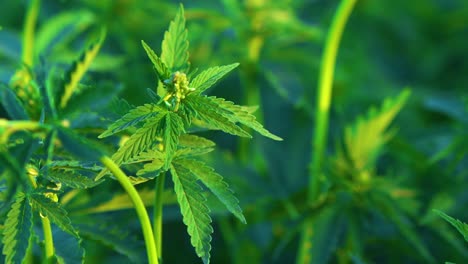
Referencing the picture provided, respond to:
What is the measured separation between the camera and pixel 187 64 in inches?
32.7

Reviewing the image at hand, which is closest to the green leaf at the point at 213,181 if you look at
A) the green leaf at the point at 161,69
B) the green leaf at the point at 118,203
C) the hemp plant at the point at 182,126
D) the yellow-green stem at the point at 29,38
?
the hemp plant at the point at 182,126

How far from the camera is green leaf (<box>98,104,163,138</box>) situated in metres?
0.73

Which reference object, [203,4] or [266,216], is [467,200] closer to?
[266,216]

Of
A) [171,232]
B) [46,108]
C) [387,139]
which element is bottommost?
[171,232]

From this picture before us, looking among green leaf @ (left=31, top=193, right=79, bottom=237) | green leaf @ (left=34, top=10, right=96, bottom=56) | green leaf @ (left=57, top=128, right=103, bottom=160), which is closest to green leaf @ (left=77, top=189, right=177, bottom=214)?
green leaf @ (left=31, top=193, right=79, bottom=237)

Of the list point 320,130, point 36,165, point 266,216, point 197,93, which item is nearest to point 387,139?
point 320,130

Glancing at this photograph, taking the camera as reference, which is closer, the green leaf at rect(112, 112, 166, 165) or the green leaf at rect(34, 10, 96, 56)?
the green leaf at rect(112, 112, 166, 165)

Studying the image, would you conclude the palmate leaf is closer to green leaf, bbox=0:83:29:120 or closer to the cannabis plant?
A: the cannabis plant

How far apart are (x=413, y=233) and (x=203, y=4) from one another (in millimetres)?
762

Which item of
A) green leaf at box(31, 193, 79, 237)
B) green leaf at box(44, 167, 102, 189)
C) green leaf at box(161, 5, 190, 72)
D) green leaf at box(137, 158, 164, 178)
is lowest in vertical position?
green leaf at box(31, 193, 79, 237)

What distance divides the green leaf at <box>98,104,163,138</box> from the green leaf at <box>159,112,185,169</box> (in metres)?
0.02

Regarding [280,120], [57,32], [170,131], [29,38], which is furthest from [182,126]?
[280,120]

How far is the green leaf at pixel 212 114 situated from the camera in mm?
761

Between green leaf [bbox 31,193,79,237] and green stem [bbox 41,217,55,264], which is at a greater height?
green leaf [bbox 31,193,79,237]
